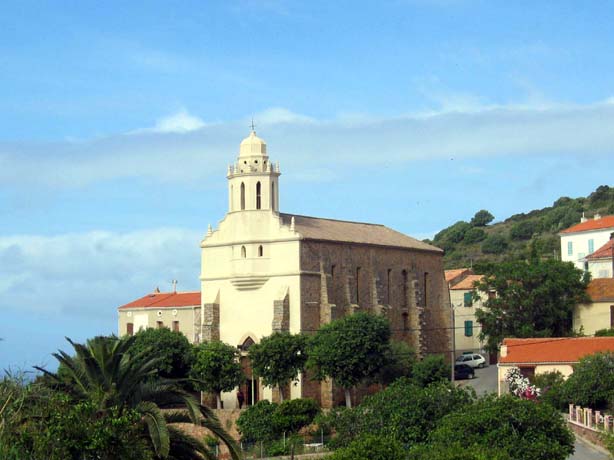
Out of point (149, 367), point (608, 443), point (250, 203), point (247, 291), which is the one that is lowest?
point (608, 443)

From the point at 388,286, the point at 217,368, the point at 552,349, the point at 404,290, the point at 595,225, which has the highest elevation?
the point at 595,225

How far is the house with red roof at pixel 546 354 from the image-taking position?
6188cm

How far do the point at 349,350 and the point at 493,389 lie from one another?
7.79m

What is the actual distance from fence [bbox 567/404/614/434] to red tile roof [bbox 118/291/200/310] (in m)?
36.0

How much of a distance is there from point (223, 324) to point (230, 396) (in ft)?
13.5

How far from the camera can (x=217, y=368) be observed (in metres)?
69.4

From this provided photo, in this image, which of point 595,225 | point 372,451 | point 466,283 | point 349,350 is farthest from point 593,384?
point 595,225

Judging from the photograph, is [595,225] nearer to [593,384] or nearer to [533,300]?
[533,300]

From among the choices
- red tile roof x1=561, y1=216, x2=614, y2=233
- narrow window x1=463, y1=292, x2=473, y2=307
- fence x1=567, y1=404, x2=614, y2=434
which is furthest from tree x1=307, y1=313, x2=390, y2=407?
red tile roof x1=561, y1=216, x2=614, y2=233

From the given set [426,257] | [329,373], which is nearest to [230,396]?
[329,373]

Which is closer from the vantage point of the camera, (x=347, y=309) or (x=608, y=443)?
(x=608, y=443)

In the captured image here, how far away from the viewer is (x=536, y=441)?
3897 cm

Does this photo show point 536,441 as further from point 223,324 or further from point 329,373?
point 223,324

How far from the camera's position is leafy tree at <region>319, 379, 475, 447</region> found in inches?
1797
